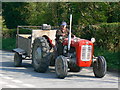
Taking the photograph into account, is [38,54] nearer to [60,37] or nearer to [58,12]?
[60,37]

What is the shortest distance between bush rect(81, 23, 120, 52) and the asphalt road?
3502 millimetres

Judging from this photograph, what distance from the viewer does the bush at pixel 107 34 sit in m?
18.9

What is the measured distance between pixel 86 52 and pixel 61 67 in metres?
1.09

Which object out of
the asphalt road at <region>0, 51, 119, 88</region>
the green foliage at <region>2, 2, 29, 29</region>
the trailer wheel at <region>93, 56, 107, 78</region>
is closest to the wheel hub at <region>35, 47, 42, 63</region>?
the asphalt road at <region>0, 51, 119, 88</region>

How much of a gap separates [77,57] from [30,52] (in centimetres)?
317

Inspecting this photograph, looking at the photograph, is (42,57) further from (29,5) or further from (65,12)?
(29,5)

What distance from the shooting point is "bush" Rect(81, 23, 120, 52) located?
18906mm

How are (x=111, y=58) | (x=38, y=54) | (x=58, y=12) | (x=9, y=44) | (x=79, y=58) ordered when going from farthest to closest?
(x=9, y=44)
(x=58, y=12)
(x=111, y=58)
(x=38, y=54)
(x=79, y=58)

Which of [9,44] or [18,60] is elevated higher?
[18,60]

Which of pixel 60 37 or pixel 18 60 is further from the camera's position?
pixel 18 60

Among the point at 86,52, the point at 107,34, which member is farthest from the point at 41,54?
the point at 107,34

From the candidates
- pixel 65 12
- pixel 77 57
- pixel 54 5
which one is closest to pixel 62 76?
pixel 77 57

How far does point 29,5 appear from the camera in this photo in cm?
3281

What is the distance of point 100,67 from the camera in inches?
528
